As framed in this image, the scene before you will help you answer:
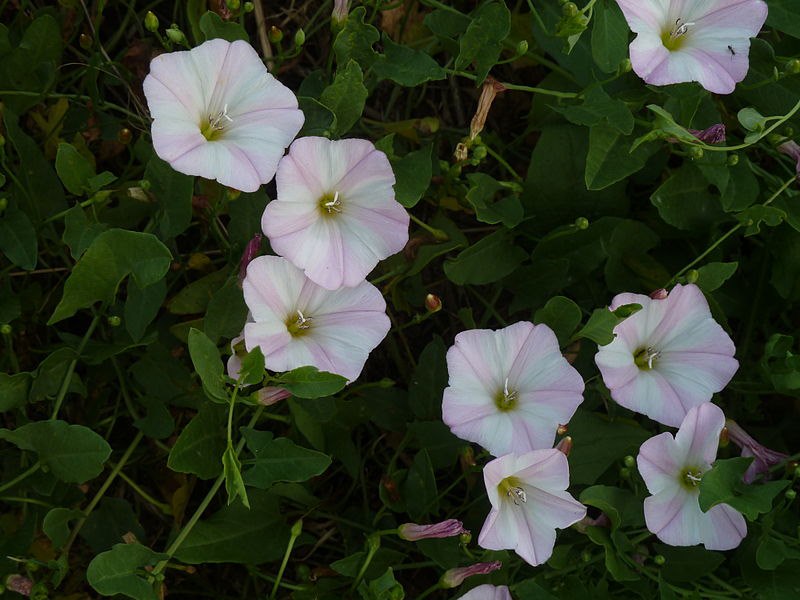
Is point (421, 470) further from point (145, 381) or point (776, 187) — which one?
point (776, 187)

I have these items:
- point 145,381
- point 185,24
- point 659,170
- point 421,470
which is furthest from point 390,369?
point 185,24

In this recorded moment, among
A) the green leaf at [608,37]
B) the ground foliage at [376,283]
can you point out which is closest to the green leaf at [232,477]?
the ground foliage at [376,283]

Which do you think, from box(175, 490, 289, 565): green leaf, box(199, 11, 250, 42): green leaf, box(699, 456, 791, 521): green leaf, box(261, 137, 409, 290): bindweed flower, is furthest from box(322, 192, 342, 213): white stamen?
box(699, 456, 791, 521): green leaf

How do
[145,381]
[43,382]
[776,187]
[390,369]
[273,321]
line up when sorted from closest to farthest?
[273,321]
[43,382]
[145,381]
[776,187]
[390,369]

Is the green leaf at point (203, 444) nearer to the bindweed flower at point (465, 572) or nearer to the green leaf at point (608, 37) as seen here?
the bindweed flower at point (465, 572)

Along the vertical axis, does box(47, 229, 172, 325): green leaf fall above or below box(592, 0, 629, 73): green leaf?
below

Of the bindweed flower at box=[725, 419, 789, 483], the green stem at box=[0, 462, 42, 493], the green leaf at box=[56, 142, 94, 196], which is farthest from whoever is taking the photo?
the bindweed flower at box=[725, 419, 789, 483]

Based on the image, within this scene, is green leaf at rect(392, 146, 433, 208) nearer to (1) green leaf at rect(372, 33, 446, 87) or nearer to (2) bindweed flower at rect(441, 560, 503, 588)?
(1) green leaf at rect(372, 33, 446, 87)
